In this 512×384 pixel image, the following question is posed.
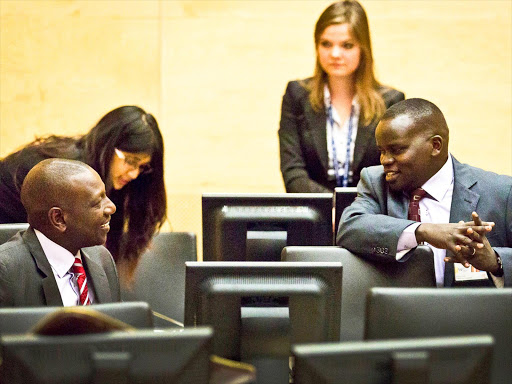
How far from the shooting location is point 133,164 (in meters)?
3.39

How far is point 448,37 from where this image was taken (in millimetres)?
5254

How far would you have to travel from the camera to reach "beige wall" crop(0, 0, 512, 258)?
526cm

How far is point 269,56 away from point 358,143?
1.67 meters

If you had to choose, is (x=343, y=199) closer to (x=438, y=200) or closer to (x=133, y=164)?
(x=438, y=200)

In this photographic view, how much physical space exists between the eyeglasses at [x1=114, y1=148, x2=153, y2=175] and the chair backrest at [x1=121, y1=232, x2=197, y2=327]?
1.45 ft

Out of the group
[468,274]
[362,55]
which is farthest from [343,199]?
Result: [362,55]

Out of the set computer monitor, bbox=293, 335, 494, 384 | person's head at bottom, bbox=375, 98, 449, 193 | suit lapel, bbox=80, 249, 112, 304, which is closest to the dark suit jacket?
person's head at bottom, bbox=375, 98, 449, 193

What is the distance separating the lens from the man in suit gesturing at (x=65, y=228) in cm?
239

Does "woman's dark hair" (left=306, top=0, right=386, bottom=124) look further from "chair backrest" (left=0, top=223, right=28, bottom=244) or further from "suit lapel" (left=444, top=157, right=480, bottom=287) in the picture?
"chair backrest" (left=0, top=223, right=28, bottom=244)

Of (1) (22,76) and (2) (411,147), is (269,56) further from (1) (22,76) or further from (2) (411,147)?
(2) (411,147)

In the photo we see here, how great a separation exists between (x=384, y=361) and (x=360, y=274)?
3.40ft

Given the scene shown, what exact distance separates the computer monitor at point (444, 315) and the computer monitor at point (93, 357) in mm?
453

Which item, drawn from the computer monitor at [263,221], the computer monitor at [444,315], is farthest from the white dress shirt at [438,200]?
the computer monitor at [444,315]

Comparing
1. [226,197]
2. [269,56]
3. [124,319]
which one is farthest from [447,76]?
[124,319]
